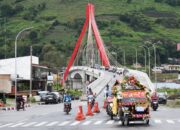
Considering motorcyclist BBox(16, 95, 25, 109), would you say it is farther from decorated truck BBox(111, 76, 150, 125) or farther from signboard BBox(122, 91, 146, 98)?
signboard BBox(122, 91, 146, 98)

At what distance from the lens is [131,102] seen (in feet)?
85.3

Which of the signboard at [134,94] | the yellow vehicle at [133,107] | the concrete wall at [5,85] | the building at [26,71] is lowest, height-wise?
the yellow vehicle at [133,107]

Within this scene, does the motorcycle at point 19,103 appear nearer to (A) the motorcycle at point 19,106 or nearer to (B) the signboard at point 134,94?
(A) the motorcycle at point 19,106

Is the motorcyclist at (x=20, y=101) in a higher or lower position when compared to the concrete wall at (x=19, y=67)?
lower

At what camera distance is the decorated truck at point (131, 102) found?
25656 millimetres

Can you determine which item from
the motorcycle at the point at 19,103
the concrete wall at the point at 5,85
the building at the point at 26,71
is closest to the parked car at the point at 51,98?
the concrete wall at the point at 5,85

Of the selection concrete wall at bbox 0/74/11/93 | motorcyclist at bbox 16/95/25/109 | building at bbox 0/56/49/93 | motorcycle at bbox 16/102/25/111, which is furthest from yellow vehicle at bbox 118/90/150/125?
building at bbox 0/56/49/93

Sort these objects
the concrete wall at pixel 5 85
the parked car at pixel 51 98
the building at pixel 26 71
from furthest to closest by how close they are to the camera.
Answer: the building at pixel 26 71, the concrete wall at pixel 5 85, the parked car at pixel 51 98

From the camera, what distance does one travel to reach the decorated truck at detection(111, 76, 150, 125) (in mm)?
25656

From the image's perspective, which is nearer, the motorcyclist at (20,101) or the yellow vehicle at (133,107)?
the yellow vehicle at (133,107)

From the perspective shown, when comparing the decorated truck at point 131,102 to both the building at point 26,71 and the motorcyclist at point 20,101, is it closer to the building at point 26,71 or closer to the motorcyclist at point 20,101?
the motorcyclist at point 20,101

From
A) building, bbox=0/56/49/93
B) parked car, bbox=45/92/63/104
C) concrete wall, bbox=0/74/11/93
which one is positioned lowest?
parked car, bbox=45/92/63/104

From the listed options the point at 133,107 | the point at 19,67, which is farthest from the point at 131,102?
the point at 19,67

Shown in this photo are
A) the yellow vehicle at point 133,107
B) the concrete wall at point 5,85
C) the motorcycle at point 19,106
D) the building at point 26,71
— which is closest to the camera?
the yellow vehicle at point 133,107
